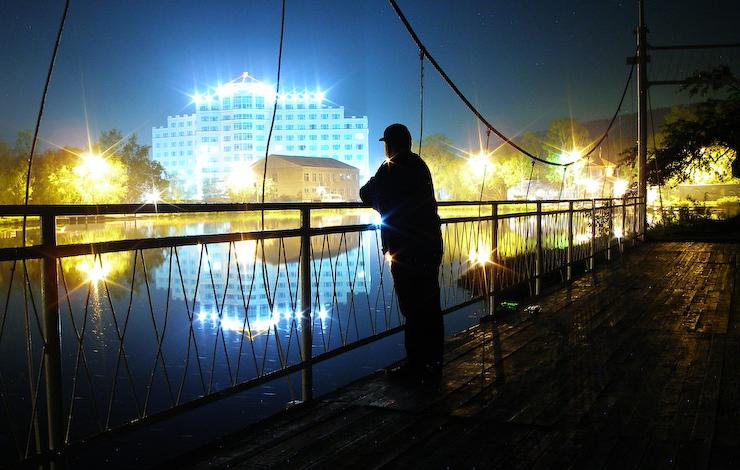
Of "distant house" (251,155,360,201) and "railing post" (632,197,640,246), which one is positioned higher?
"distant house" (251,155,360,201)

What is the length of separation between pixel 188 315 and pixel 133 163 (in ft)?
209

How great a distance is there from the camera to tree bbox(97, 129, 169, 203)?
217 feet

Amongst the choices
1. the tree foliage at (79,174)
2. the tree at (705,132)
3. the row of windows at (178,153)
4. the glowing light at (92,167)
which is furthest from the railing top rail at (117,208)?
the row of windows at (178,153)

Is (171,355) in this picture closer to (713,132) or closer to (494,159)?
(713,132)

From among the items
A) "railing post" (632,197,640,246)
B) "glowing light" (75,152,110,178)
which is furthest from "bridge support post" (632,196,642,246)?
"glowing light" (75,152,110,178)

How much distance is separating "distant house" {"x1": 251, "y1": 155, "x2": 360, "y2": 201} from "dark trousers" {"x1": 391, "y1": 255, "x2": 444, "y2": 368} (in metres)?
74.1

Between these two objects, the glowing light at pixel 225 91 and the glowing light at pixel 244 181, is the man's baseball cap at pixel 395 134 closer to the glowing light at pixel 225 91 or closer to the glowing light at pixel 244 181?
the glowing light at pixel 244 181

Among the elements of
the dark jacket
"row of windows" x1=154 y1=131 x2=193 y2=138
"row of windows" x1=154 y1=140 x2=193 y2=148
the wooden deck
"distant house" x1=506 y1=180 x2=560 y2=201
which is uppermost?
"row of windows" x1=154 y1=131 x2=193 y2=138

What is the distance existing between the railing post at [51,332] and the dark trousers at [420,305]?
186 cm

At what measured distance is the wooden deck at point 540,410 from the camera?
2.59 metres

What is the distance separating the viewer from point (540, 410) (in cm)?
321

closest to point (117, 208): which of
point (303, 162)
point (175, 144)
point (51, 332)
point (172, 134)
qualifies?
point (51, 332)

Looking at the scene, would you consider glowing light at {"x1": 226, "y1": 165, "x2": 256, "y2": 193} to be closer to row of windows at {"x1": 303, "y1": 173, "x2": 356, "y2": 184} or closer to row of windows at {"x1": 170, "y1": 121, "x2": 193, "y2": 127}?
row of windows at {"x1": 303, "y1": 173, "x2": 356, "y2": 184}

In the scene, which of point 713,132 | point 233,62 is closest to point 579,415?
point 713,132
